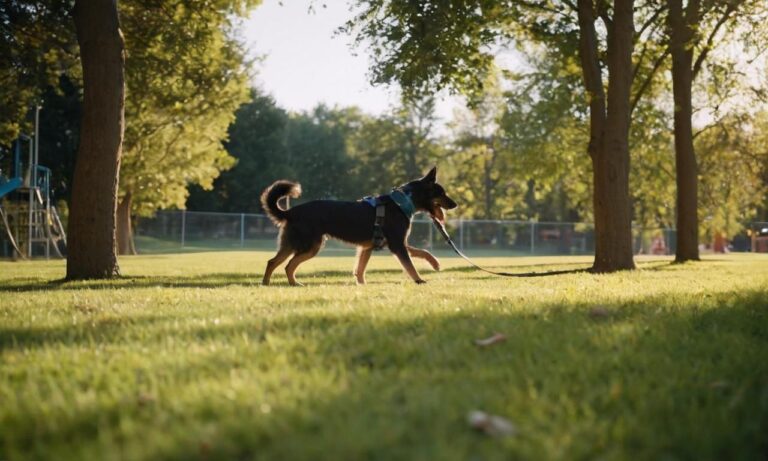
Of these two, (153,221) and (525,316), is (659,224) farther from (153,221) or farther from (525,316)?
(525,316)

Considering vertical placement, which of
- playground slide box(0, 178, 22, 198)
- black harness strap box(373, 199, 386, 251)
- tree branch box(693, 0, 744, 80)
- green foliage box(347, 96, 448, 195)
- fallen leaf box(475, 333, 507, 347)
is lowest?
fallen leaf box(475, 333, 507, 347)

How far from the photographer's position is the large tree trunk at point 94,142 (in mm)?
10250

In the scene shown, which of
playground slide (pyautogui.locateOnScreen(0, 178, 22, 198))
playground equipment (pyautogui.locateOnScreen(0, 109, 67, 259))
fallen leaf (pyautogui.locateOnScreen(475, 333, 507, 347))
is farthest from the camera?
playground equipment (pyautogui.locateOnScreen(0, 109, 67, 259))

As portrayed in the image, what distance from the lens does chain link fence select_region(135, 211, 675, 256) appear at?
39294 millimetres

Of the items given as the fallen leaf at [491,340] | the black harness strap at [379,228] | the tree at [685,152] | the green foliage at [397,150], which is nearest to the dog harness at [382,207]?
the black harness strap at [379,228]

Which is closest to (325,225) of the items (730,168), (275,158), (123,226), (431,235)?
(123,226)

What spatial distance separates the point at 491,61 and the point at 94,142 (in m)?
8.99

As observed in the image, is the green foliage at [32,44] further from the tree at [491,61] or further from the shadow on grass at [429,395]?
the shadow on grass at [429,395]

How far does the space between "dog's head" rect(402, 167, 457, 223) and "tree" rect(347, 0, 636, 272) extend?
13.4ft

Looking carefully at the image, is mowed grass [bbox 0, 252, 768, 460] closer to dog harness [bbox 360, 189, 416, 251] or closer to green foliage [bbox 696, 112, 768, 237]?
dog harness [bbox 360, 189, 416, 251]

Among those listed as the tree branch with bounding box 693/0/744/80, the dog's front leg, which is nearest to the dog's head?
the dog's front leg

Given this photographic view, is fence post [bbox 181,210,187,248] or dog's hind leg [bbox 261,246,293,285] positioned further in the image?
fence post [bbox 181,210,187,248]

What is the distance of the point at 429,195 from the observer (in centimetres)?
961

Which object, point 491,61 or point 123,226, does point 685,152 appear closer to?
point 491,61
